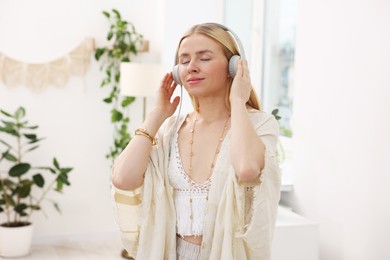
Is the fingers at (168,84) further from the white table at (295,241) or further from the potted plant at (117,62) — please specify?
the potted plant at (117,62)

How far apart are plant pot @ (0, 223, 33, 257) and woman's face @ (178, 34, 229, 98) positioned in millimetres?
2866

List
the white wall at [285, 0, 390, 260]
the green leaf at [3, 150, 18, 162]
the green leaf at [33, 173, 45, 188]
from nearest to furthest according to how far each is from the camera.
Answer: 1. the white wall at [285, 0, 390, 260]
2. the green leaf at [3, 150, 18, 162]
3. the green leaf at [33, 173, 45, 188]

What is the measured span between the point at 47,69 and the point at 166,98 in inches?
→ 110

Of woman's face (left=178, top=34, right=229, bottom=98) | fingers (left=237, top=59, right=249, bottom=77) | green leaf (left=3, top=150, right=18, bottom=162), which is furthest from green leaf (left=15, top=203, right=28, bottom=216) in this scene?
fingers (left=237, top=59, right=249, bottom=77)

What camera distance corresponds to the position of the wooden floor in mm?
4008

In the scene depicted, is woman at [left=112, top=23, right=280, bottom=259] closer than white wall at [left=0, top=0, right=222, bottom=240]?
Yes

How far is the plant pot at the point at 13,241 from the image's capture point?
12.9 feet

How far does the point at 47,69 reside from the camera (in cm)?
425

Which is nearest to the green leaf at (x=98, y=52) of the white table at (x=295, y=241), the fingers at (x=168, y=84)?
the white table at (x=295, y=241)

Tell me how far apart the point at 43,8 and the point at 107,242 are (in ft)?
6.60

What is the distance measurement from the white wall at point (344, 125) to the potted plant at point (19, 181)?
2076 millimetres

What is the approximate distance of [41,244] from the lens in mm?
4352

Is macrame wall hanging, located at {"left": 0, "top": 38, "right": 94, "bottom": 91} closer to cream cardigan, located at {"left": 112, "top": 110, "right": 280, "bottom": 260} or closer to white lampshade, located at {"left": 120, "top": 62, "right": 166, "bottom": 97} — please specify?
white lampshade, located at {"left": 120, "top": 62, "right": 166, "bottom": 97}

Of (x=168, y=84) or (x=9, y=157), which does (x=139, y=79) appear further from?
(x=168, y=84)
